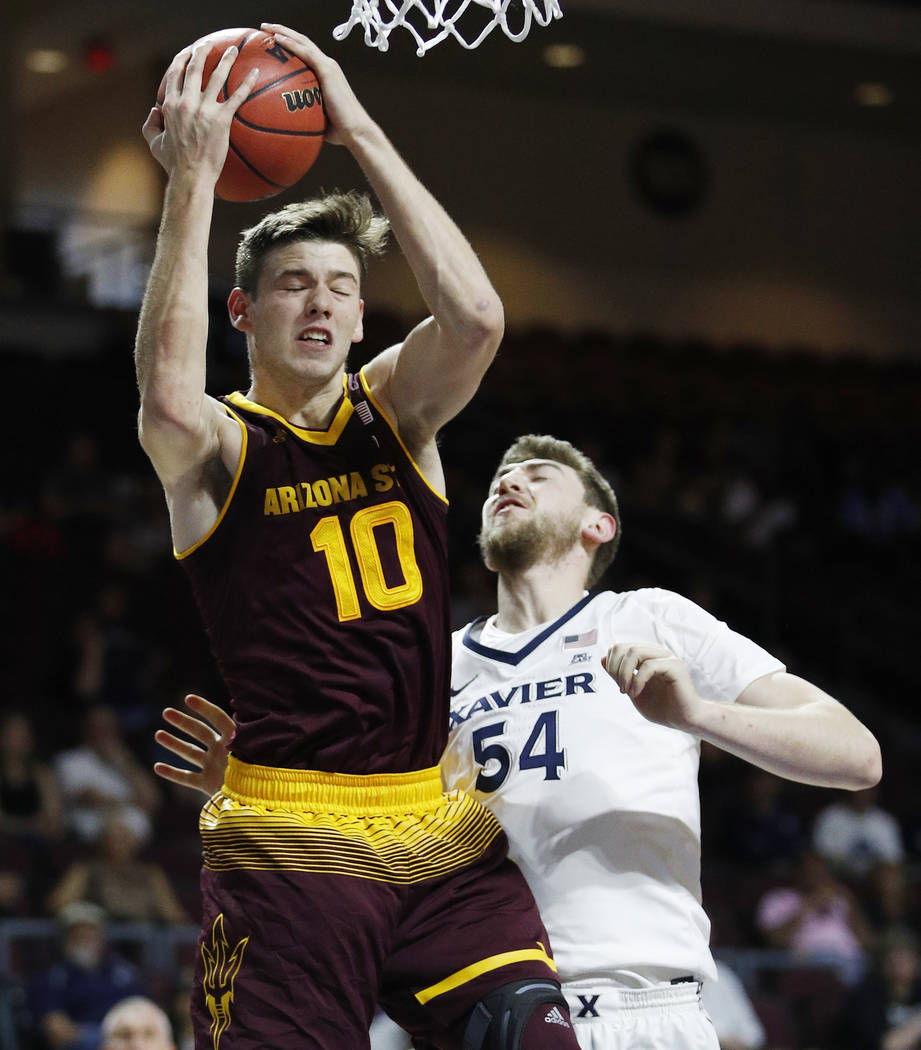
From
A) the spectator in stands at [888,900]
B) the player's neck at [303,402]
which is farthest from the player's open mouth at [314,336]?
the spectator in stands at [888,900]

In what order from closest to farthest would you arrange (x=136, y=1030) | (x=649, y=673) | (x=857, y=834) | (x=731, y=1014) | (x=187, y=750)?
(x=649, y=673) < (x=187, y=750) < (x=136, y=1030) < (x=731, y=1014) < (x=857, y=834)

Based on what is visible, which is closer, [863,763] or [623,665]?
[623,665]

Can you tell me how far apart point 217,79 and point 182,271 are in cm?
43

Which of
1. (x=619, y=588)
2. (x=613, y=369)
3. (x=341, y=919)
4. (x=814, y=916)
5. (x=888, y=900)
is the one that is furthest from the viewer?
(x=613, y=369)

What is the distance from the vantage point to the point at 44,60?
17938mm

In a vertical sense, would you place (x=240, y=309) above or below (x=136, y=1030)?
above

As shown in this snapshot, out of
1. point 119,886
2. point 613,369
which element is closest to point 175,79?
point 119,886

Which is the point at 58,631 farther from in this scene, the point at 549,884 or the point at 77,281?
the point at 549,884

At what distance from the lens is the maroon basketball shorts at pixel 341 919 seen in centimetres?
323

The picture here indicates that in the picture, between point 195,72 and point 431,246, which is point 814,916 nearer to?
point 431,246

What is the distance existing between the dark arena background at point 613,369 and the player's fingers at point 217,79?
5.17 m

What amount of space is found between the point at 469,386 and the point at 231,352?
11889 millimetres

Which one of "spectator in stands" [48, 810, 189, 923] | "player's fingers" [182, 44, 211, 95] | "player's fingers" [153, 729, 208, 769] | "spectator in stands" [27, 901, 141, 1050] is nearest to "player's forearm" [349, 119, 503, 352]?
"player's fingers" [182, 44, 211, 95]

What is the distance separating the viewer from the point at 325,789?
3393 millimetres
